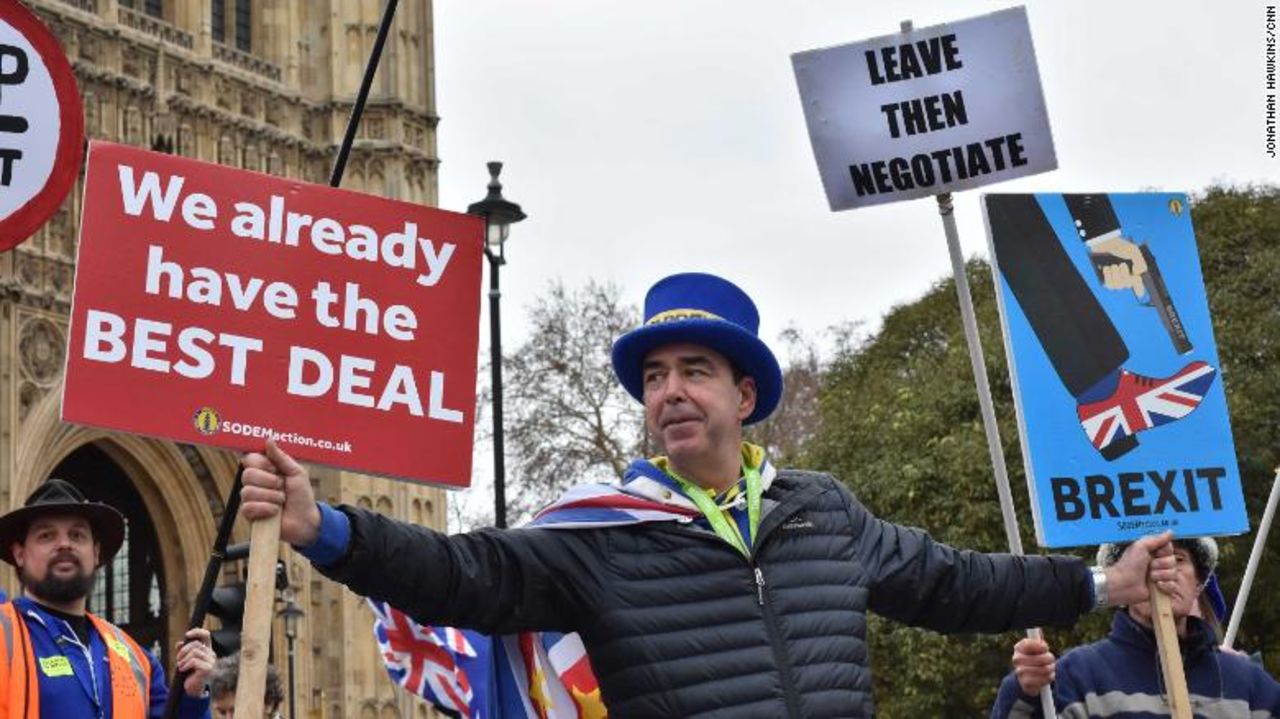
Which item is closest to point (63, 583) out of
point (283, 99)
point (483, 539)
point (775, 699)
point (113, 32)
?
point (483, 539)

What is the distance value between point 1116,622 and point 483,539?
2360 millimetres

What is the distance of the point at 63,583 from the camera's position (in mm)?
6492

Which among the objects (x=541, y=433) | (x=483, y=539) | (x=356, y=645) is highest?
(x=541, y=433)

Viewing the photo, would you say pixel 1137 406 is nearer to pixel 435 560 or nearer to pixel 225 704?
pixel 435 560

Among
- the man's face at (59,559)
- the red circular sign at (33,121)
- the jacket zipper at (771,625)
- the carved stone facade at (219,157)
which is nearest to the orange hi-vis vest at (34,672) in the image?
the man's face at (59,559)

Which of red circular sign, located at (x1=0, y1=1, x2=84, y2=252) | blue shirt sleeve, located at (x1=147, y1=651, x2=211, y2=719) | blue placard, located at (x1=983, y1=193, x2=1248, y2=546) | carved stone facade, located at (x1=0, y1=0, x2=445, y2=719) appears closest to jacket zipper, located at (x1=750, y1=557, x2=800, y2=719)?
blue placard, located at (x1=983, y1=193, x2=1248, y2=546)

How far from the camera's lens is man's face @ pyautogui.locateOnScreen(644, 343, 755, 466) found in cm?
466

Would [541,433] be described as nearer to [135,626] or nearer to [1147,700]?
[135,626]

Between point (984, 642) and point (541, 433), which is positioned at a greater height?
point (541, 433)

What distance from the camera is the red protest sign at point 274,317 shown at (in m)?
4.66

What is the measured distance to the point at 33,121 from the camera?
602cm

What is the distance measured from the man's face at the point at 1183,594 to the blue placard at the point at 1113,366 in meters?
0.20

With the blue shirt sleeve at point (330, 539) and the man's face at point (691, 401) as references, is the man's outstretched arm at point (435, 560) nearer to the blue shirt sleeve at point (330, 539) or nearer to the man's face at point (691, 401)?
the blue shirt sleeve at point (330, 539)

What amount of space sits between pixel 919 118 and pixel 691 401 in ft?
5.82
